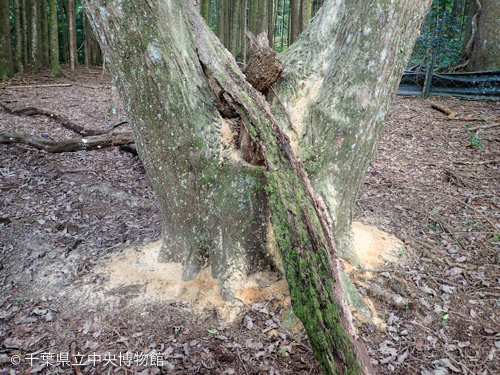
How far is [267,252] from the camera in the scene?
9.98 ft

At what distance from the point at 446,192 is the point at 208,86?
13.8ft

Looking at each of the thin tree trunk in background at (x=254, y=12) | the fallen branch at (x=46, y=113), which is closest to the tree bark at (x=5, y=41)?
the fallen branch at (x=46, y=113)

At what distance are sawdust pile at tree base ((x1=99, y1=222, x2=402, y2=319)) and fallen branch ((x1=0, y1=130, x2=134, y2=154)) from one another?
2.28 meters

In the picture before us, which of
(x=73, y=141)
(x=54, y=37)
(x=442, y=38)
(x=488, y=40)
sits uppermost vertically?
(x=442, y=38)

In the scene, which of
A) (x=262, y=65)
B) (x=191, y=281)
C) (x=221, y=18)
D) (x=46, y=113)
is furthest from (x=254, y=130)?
(x=221, y=18)

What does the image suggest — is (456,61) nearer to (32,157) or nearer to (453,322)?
(453,322)

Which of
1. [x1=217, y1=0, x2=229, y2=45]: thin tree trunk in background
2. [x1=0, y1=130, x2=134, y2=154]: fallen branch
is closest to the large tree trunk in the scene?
[x1=0, y1=130, x2=134, y2=154]: fallen branch

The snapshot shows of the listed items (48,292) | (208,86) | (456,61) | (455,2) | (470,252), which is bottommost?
(48,292)

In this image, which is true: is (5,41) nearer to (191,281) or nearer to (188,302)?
(191,281)

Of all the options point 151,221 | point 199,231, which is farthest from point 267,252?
point 151,221

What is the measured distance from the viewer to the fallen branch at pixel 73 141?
197 inches

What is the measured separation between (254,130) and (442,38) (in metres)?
14.8

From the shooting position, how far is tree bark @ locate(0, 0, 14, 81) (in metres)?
10.9

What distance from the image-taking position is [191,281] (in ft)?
10.1
